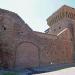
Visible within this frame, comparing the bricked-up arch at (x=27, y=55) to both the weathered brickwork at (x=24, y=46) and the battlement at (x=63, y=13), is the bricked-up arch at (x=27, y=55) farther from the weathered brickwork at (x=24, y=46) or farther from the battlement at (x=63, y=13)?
the battlement at (x=63, y=13)

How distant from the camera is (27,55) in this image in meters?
14.3

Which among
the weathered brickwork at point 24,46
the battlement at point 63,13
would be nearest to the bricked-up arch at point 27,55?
the weathered brickwork at point 24,46

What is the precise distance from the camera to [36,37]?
50.2 ft

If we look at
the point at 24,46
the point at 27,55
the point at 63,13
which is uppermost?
the point at 63,13

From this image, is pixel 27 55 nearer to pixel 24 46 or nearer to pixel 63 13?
pixel 24 46

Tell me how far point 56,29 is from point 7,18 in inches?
493

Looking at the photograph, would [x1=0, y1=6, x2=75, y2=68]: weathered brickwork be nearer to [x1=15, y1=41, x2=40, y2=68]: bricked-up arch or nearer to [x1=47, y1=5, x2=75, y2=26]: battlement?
[x1=15, y1=41, x2=40, y2=68]: bricked-up arch

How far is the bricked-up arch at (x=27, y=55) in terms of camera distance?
13766 millimetres

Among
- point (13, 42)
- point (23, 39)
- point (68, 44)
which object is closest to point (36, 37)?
point (23, 39)

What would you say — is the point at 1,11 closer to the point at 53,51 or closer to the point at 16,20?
the point at 16,20

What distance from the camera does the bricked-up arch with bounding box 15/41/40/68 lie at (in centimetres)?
1377

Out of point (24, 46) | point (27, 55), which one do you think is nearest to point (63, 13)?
point (24, 46)

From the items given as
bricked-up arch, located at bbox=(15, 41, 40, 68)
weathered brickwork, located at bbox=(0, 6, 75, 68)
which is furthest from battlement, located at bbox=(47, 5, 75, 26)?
bricked-up arch, located at bbox=(15, 41, 40, 68)

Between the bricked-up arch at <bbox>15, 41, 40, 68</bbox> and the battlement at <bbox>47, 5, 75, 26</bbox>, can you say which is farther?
the battlement at <bbox>47, 5, 75, 26</bbox>
